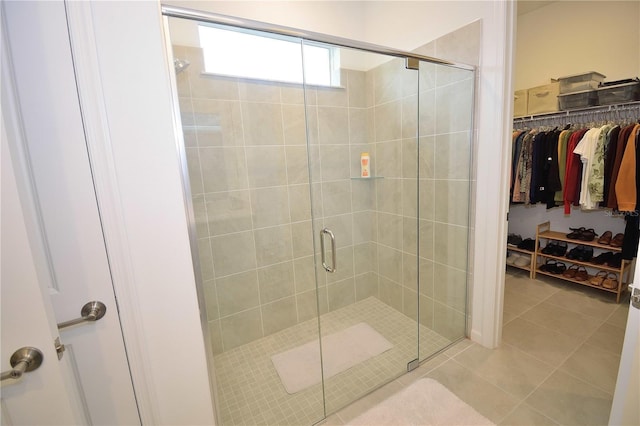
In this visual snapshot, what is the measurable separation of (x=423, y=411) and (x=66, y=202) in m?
1.91

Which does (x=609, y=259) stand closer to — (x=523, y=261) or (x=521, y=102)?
(x=523, y=261)

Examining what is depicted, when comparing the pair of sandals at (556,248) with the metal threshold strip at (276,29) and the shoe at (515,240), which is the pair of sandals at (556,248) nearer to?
the shoe at (515,240)

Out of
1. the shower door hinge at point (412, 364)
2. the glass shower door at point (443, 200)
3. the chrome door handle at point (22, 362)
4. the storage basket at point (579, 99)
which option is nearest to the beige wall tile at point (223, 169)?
the chrome door handle at point (22, 362)

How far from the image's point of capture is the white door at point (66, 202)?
2.63ft

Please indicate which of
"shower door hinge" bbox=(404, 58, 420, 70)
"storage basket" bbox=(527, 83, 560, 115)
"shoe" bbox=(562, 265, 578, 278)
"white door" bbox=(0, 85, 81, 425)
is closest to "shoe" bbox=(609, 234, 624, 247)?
"shoe" bbox=(562, 265, 578, 278)

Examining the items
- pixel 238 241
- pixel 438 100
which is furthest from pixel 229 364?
pixel 438 100

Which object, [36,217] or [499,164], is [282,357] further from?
[499,164]

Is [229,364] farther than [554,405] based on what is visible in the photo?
Yes

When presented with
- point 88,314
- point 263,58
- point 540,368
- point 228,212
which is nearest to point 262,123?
point 263,58

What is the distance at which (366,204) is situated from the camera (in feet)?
8.35

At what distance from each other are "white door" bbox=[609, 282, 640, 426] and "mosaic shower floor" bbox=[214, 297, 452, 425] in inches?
41.3

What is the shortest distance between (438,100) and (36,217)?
2241 mm

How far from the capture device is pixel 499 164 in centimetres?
178

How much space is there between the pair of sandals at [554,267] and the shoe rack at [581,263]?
0.02m
